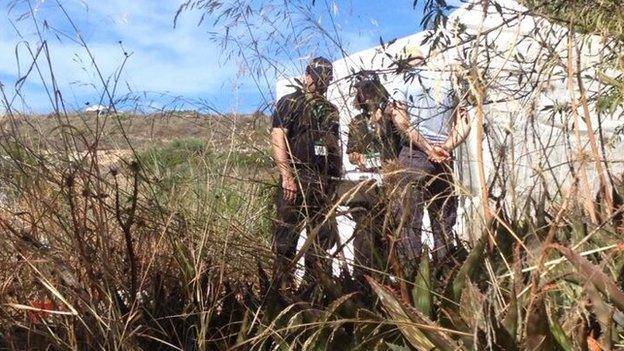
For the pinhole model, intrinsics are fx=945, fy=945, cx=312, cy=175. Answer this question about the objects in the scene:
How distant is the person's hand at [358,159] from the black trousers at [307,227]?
0.18 meters

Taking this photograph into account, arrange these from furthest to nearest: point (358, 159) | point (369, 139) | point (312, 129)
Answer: point (312, 129) < point (358, 159) < point (369, 139)

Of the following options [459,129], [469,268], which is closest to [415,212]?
[459,129]

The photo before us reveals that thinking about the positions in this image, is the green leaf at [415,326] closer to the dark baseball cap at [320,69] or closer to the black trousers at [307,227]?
the black trousers at [307,227]

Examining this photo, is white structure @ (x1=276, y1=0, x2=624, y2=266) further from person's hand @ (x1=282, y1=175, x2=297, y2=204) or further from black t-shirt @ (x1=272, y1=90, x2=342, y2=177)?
person's hand @ (x1=282, y1=175, x2=297, y2=204)

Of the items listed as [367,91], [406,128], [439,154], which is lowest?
[439,154]

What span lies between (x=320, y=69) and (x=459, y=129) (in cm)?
58

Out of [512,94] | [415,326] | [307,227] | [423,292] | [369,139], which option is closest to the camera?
[415,326]

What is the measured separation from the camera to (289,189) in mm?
3520

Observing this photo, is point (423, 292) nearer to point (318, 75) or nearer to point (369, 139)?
point (369, 139)

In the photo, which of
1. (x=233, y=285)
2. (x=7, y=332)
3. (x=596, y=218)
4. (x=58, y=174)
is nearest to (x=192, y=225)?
(x=233, y=285)

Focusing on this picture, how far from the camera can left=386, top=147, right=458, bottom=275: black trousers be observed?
2.93 meters

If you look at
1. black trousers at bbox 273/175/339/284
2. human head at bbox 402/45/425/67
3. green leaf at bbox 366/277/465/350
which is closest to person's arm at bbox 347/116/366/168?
black trousers at bbox 273/175/339/284

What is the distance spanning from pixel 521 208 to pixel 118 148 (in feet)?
4.69

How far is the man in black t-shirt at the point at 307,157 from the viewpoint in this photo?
319 cm
